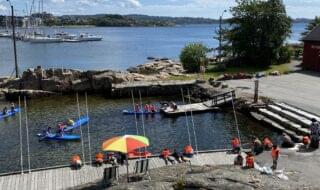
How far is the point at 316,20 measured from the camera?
99062mm

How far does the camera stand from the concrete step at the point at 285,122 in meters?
38.6

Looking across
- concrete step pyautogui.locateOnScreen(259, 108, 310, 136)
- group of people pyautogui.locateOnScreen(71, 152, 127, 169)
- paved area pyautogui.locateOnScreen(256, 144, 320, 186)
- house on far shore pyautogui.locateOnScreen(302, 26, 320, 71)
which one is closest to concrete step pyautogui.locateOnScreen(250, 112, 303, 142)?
concrete step pyautogui.locateOnScreen(259, 108, 310, 136)

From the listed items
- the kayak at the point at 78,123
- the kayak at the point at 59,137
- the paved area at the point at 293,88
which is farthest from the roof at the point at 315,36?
the kayak at the point at 59,137

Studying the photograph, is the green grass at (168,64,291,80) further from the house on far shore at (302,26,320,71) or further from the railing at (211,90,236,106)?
the railing at (211,90,236,106)

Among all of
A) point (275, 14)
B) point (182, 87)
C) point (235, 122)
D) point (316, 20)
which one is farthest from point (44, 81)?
point (316, 20)

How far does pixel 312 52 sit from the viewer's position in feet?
213

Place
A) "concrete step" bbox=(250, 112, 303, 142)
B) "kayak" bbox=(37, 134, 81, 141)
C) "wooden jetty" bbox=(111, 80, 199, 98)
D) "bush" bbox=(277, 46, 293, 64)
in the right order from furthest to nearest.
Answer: "bush" bbox=(277, 46, 293, 64), "wooden jetty" bbox=(111, 80, 199, 98), "kayak" bbox=(37, 134, 81, 141), "concrete step" bbox=(250, 112, 303, 142)

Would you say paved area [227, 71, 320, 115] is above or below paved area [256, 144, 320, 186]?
above

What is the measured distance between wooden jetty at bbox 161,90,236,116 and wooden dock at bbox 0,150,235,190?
1925 centimetres

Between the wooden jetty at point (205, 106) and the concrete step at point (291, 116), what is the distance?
20.5ft

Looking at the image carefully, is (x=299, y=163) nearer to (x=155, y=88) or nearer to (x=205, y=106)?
(x=205, y=106)

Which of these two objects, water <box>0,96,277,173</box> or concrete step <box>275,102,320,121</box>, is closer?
water <box>0,96,277,173</box>

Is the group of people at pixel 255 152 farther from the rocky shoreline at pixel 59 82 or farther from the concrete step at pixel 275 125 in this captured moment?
the rocky shoreline at pixel 59 82

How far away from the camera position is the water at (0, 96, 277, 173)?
117ft
